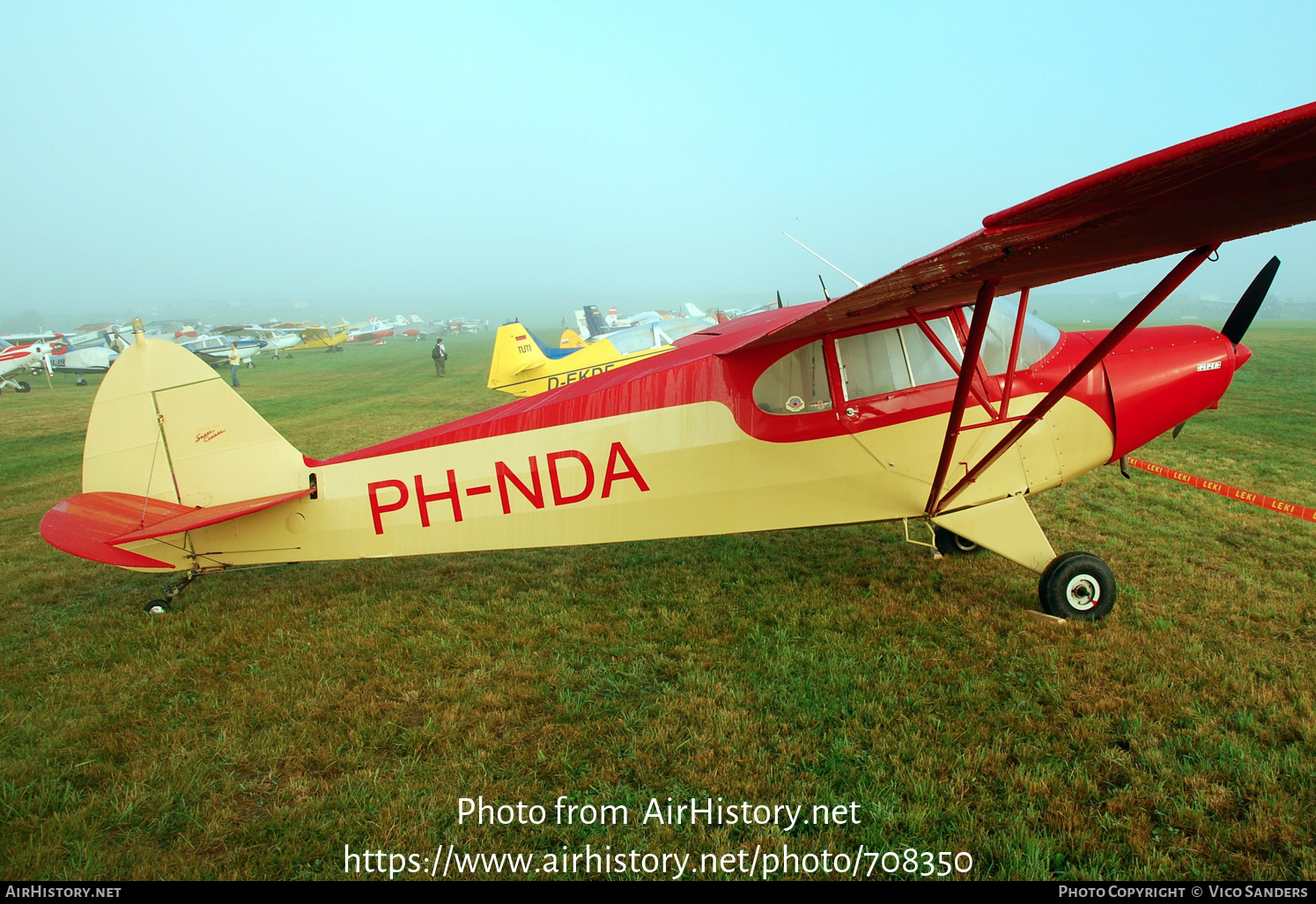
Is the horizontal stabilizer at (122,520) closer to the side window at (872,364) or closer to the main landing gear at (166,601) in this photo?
the main landing gear at (166,601)

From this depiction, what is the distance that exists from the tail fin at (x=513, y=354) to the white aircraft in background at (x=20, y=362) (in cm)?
1983

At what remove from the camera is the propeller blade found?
4434 millimetres

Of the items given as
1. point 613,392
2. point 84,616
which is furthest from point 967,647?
point 84,616

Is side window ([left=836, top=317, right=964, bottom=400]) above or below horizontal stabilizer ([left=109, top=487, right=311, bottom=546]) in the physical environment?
above

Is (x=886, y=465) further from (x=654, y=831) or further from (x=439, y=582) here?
(x=439, y=582)

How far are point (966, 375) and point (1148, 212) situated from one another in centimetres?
111

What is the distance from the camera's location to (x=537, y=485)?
4.10 m

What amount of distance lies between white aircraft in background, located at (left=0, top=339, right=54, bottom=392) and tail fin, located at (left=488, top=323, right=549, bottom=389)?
19.8m

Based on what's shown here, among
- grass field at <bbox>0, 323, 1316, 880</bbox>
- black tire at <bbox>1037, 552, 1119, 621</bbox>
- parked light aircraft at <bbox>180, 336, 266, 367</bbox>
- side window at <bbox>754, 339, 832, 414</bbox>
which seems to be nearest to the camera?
grass field at <bbox>0, 323, 1316, 880</bbox>

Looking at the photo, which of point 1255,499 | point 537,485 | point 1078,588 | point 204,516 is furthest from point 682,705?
point 1255,499

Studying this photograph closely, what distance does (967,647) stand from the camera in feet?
12.3

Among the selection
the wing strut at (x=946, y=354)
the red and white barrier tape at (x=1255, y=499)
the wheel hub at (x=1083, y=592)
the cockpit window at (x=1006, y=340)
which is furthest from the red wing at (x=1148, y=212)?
the red and white barrier tape at (x=1255, y=499)

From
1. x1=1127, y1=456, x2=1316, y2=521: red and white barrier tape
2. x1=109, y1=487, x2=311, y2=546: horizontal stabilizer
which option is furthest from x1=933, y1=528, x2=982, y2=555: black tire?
x1=109, y1=487, x2=311, y2=546: horizontal stabilizer

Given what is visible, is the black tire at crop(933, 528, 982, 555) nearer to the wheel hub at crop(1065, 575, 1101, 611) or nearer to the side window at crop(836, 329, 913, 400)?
the wheel hub at crop(1065, 575, 1101, 611)
